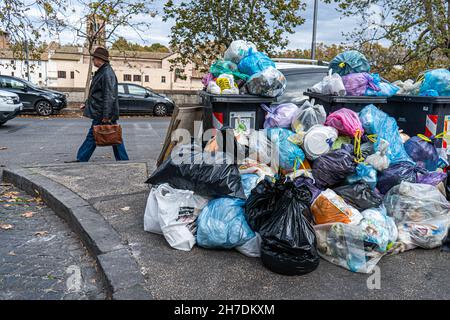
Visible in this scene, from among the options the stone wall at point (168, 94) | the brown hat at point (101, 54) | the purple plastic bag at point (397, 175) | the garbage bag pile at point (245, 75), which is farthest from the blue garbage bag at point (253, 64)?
the stone wall at point (168, 94)

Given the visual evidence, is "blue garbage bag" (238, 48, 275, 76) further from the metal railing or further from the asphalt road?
the asphalt road

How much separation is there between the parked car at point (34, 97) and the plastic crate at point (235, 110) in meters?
14.1

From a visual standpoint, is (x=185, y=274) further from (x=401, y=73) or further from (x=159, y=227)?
(x=401, y=73)

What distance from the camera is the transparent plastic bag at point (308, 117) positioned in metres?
4.11

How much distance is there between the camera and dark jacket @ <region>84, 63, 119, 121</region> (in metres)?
6.17

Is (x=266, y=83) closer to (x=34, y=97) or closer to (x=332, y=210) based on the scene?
(x=332, y=210)

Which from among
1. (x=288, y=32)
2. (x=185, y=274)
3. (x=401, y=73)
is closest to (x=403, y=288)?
(x=185, y=274)

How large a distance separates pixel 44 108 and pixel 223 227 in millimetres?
15553

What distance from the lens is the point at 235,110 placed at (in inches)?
175

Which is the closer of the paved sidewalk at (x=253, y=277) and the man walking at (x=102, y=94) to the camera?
the paved sidewalk at (x=253, y=277)

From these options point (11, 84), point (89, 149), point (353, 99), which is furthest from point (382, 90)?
point (11, 84)

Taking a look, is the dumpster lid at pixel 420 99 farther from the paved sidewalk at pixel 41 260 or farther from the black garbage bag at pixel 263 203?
the paved sidewalk at pixel 41 260

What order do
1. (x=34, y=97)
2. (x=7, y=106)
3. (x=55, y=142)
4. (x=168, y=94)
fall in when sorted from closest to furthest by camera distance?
(x=55, y=142)
(x=7, y=106)
(x=34, y=97)
(x=168, y=94)

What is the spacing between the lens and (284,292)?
270 centimetres
